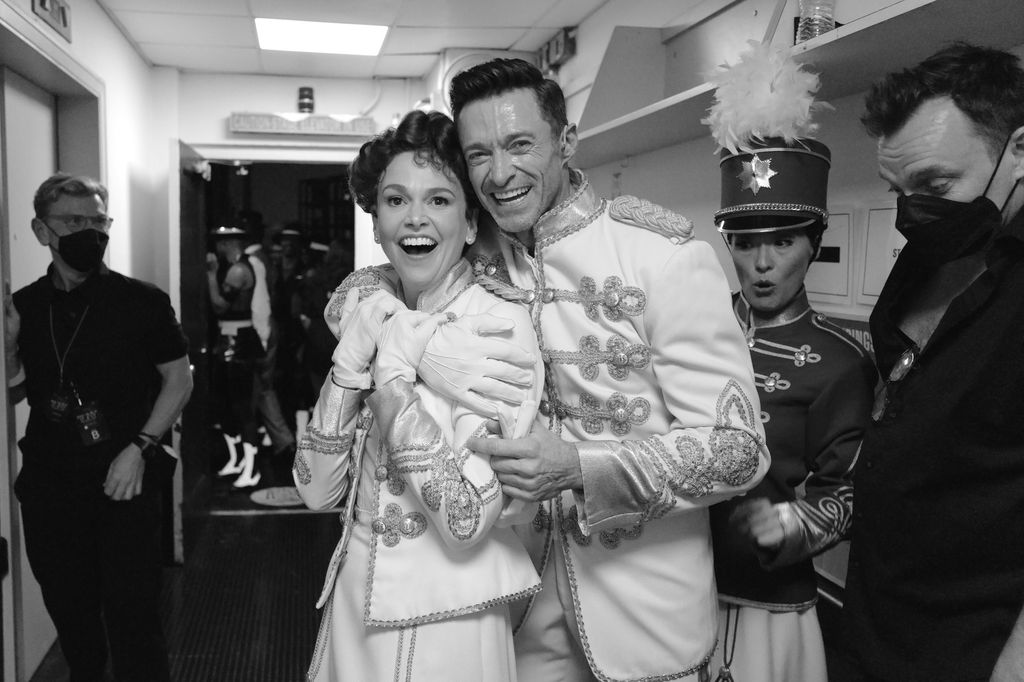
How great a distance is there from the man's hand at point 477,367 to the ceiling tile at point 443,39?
10.5 feet

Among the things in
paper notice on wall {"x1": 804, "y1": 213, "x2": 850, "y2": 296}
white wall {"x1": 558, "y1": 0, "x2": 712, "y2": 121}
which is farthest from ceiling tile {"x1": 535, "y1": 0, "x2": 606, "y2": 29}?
paper notice on wall {"x1": 804, "y1": 213, "x2": 850, "y2": 296}

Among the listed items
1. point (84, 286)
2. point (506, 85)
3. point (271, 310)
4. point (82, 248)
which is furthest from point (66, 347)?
point (271, 310)

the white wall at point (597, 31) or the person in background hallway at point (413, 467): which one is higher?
the white wall at point (597, 31)

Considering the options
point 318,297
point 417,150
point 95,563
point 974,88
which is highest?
point 974,88

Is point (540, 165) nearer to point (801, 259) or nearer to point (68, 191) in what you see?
point (801, 259)

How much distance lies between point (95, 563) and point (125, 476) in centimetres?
30

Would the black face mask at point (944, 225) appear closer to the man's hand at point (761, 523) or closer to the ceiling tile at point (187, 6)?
the man's hand at point (761, 523)

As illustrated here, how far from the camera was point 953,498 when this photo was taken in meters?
1.16

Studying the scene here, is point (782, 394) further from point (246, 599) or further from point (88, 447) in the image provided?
point (246, 599)

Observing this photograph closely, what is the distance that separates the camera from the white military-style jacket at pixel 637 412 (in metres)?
1.20

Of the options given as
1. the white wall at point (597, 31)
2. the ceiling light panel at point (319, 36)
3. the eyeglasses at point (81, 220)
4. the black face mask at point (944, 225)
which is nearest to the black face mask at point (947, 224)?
the black face mask at point (944, 225)

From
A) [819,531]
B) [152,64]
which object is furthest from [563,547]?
[152,64]

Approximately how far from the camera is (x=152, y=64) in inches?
186

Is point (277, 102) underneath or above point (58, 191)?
above
